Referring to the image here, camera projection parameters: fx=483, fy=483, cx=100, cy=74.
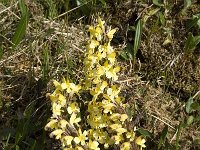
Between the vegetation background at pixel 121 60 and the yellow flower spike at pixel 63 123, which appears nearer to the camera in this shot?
the yellow flower spike at pixel 63 123

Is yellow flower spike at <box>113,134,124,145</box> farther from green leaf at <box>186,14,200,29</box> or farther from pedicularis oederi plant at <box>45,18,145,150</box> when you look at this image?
green leaf at <box>186,14,200,29</box>

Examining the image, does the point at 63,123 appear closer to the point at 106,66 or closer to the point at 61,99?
the point at 61,99

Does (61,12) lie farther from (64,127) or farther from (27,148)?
(64,127)

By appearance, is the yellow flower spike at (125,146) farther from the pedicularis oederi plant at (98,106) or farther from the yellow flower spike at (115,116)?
the yellow flower spike at (115,116)

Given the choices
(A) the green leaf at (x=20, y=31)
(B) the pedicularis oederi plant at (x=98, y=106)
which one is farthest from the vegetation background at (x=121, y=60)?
(B) the pedicularis oederi plant at (x=98, y=106)

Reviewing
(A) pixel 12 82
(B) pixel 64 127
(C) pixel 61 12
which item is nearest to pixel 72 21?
(C) pixel 61 12

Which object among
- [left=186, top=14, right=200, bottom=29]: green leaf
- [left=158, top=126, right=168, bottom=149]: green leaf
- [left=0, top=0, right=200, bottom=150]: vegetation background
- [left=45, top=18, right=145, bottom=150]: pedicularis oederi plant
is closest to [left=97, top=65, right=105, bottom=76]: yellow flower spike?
[left=45, top=18, right=145, bottom=150]: pedicularis oederi plant

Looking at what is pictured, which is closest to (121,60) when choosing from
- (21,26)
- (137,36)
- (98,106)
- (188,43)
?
(137,36)
